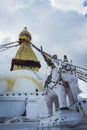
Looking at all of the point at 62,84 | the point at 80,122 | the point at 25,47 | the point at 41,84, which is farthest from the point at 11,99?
the point at 25,47

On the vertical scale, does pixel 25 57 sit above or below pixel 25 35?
below

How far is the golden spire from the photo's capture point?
33875mm

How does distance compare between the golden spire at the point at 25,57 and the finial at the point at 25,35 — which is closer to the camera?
the golden spire at the point at 25,57

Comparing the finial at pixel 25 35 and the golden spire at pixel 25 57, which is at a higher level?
the finial at pixel 25 35

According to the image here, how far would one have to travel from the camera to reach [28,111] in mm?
21938

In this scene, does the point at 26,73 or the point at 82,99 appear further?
the point at 26,73

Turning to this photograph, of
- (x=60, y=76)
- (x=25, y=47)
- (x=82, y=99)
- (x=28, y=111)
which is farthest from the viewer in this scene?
(x=25, y=47)

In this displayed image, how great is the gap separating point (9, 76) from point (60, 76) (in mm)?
12456

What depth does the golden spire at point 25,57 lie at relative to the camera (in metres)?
33.9

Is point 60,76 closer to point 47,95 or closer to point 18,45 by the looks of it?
point 47,95

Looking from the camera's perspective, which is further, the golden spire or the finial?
the finial

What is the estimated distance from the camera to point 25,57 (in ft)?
114

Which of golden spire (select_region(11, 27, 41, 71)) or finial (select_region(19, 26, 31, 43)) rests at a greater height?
finial (select_region(19, 26, 31, 43))

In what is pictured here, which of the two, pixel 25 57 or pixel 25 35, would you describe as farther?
pixel 25 35
